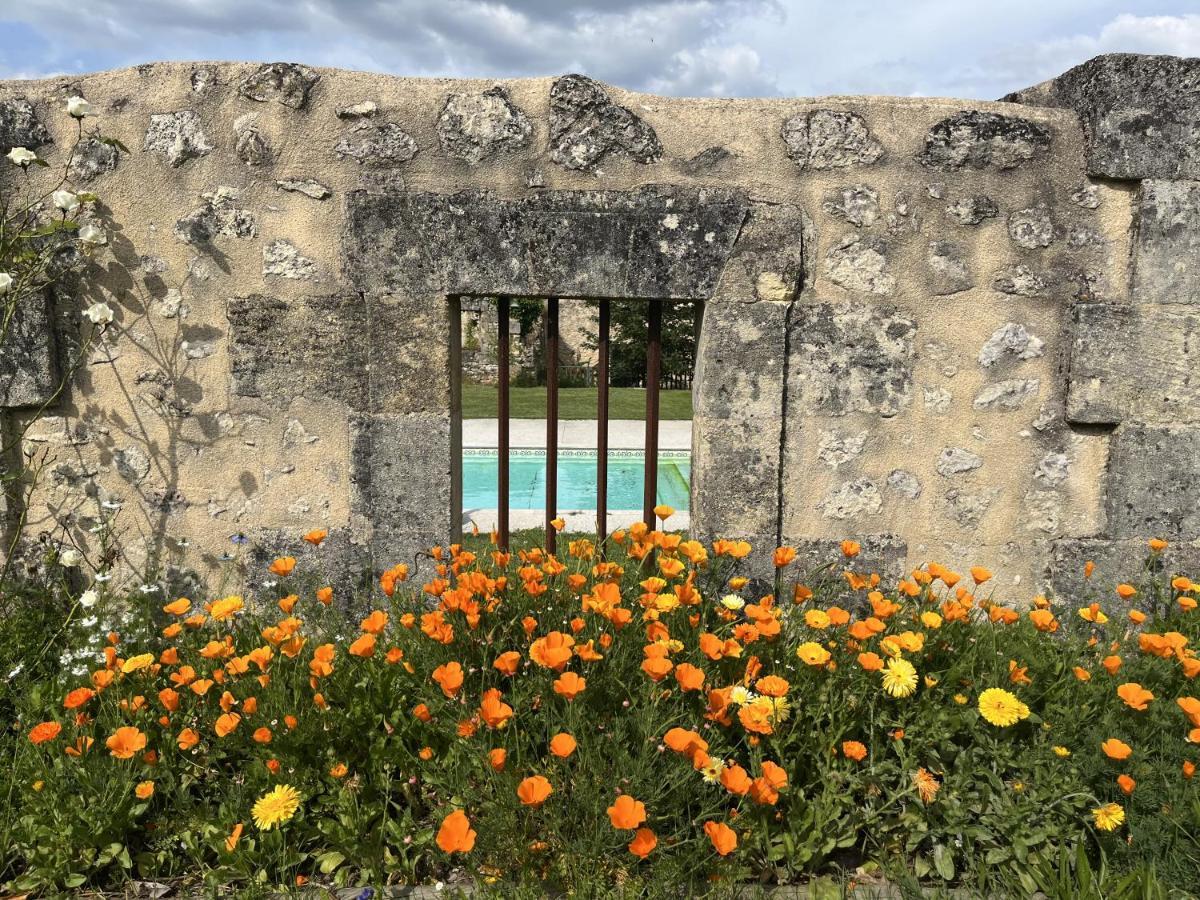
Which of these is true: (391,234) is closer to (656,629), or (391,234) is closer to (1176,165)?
(656,629)

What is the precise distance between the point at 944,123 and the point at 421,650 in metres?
Result: 2.53

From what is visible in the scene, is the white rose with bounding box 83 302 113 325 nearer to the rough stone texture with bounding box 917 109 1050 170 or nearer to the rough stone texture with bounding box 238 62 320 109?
the rough stone texture with bounding box 238 62 320 109

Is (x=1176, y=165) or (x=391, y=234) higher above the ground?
(x=1176, y=165)

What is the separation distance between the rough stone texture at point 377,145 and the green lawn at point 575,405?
781 centimetres

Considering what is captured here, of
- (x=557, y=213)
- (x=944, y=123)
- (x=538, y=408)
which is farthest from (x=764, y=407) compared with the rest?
(x=538, y=408)

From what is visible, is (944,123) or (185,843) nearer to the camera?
(185,843)

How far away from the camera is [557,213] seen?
9.01ft

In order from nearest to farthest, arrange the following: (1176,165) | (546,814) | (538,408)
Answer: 1. (546,814)
2. (1176,165)
3. (538,408)

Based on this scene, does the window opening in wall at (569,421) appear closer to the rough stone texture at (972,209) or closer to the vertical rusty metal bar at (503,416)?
the vertical rusty metal bar at (503,416)

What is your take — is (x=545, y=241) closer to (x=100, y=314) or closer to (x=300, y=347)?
(x=300, y=347)

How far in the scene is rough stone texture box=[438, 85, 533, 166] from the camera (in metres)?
2.73

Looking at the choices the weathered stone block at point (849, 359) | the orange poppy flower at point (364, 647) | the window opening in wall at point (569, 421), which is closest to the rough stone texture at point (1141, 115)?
the weathered stone block at point (849, 359)

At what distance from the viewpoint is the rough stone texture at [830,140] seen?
9.14ft

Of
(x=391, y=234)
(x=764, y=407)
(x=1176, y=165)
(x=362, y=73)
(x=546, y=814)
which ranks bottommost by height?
(x=546, y=814)
